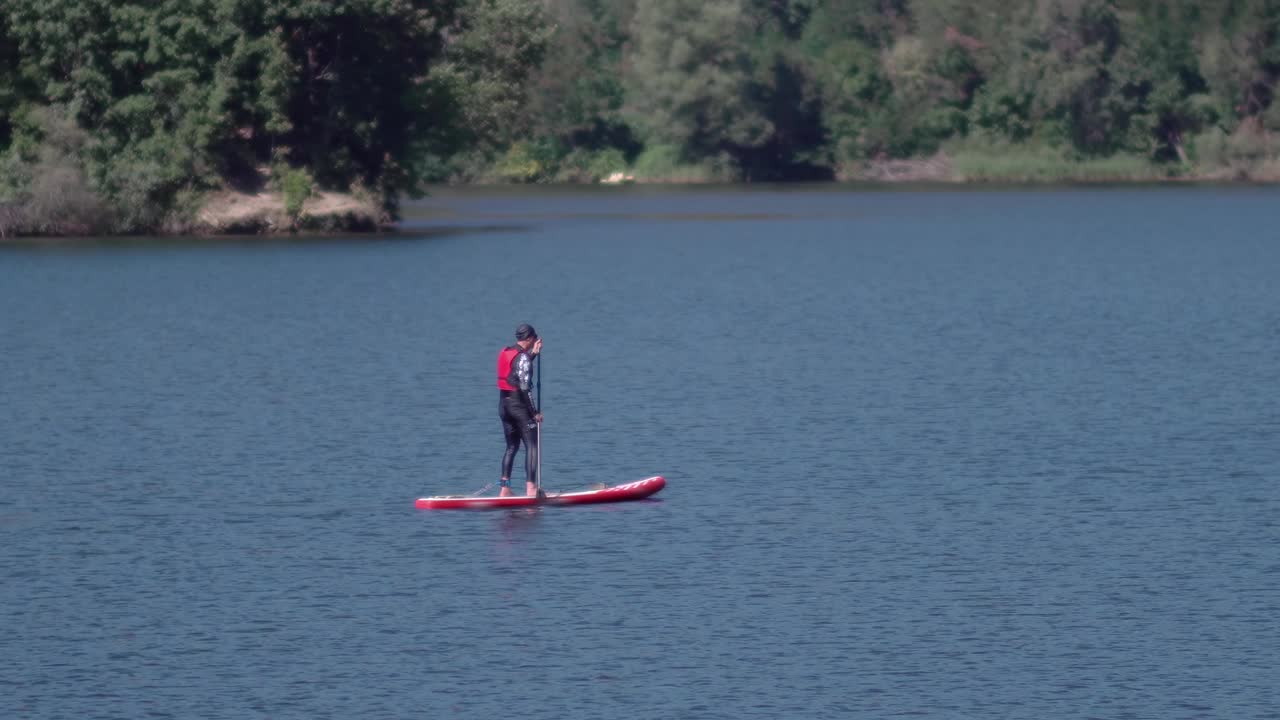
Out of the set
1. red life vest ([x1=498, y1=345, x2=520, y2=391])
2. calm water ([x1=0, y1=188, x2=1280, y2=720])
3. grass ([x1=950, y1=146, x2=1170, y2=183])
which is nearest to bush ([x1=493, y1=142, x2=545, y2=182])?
grass ([x1=950, y1=146, x2=1170, y2=183])

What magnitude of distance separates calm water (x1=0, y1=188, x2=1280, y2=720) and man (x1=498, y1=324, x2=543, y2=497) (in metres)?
A: 0.95

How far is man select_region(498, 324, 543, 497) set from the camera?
26645mm

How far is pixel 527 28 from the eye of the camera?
10931cm

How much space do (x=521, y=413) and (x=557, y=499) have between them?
1150 mm

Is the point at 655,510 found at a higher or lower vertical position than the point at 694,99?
lower

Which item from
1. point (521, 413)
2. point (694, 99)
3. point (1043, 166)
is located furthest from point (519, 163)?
point (521, 413)

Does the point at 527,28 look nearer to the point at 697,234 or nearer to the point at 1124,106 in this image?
the point at 697,234

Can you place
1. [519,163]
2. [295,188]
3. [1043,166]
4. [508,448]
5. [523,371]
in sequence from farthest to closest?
[519,163] < [1043,166] < [295,188] < [508,448] < [523,371]

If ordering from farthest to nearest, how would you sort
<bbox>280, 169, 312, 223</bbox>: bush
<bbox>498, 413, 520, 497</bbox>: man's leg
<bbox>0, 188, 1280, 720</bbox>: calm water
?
1. <bbox>280, 169, 312, 223</bbox>: bush
2. <bbox>498, 413, 520, 497</bbox>: man's leg
3. <bbox>0, 188, 1280, 720</bbox>: calm water

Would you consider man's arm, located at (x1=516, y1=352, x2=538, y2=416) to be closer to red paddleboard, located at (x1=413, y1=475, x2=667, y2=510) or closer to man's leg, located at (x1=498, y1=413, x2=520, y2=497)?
man's leg, located at (x1=498, y1=413, x2=520, y2=497)

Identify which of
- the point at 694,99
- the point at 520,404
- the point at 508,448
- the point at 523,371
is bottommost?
the point at 508,448

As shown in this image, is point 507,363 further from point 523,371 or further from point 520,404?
point 520,404

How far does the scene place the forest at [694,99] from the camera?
85.9 metres

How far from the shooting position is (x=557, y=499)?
26.9m
